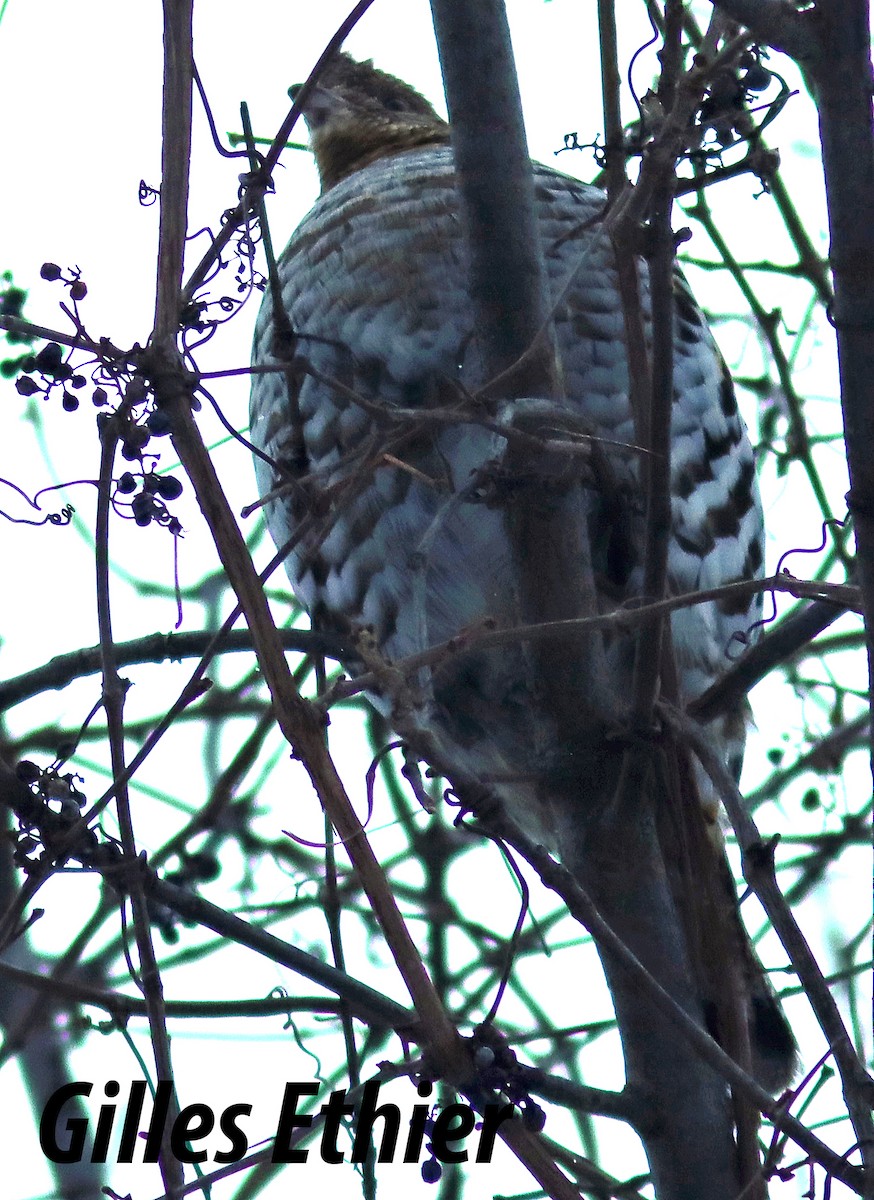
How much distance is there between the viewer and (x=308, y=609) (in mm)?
4352

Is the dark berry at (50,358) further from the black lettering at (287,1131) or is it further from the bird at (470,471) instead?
the black lettering at (287,1131)

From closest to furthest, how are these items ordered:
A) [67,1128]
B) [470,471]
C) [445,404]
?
[67,1128]
[470,471]
[445,404]

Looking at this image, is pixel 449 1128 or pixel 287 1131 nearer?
pixel 287 1131

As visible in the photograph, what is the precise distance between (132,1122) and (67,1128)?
18.2 inches

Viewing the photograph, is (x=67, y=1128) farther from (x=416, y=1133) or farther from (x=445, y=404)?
(x=445, y=404)

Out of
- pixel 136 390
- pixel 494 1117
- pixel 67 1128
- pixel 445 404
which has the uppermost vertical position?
pixel 445 404

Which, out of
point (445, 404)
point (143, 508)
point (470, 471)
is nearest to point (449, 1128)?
point (143, 508)

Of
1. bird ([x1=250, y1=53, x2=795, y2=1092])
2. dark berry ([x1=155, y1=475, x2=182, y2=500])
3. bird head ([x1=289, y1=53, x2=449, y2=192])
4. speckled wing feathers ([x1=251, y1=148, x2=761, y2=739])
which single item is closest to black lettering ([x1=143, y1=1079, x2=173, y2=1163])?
dark berry ([x1=155, y1=475, x2=182, y2=500])

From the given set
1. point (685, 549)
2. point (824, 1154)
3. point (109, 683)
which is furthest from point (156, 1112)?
point (685, 549)

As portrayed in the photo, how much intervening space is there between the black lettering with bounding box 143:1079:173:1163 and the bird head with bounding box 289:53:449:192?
3.53 metres

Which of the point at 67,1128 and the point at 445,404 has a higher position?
the point at 445,404

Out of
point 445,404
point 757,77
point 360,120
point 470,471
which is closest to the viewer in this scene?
point 757,77

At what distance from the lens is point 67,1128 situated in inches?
125

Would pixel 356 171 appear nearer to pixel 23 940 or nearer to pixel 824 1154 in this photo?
pixel 23 940
